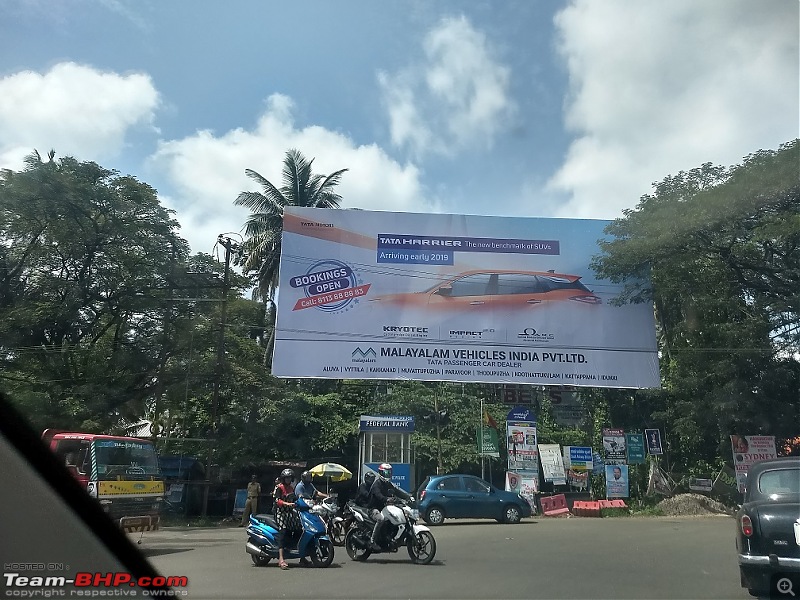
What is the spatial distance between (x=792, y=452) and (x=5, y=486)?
72.3 feet

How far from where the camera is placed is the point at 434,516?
54.4ft

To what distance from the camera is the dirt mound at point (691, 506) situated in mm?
20875

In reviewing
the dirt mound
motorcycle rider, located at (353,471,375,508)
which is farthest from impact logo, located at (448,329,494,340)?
motorcycle rider, located at (353,471,375,508)

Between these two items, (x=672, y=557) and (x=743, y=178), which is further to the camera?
(x=743, y=178)

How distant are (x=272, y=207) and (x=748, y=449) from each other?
1879 centimetres

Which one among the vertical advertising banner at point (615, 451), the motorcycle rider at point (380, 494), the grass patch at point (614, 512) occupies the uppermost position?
the vertical advertising banner at point (615, 451)

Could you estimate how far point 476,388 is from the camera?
25.7m

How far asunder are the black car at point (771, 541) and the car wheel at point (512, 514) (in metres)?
10.9

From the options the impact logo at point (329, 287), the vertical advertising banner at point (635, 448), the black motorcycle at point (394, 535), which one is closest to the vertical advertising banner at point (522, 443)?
the vertical advertising banner at point (635, 448)

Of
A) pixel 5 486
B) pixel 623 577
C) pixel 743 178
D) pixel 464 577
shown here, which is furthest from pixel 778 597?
pixel 743 178

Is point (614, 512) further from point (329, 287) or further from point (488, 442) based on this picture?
point (329, 287)

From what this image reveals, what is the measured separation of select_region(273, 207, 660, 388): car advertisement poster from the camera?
67.6ft

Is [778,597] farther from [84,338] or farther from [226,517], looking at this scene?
[84,338]

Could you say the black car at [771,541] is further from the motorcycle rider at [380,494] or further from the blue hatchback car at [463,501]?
the blue hatchback car at [463,501]
